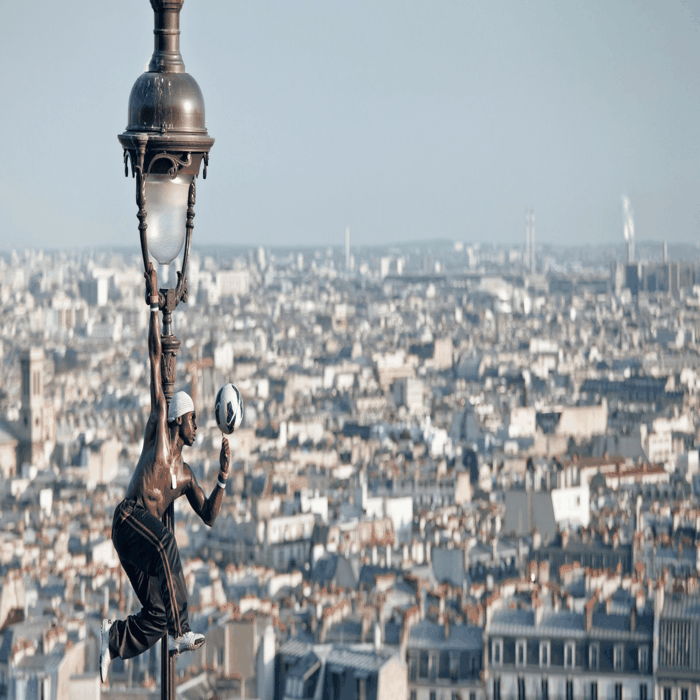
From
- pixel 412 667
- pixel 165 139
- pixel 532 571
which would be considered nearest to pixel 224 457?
pixel 165 139

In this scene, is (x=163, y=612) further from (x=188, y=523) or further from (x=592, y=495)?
(x=592, y=495)

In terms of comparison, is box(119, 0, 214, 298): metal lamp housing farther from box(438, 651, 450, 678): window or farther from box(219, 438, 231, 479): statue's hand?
box(438, 651, 450, 678): window

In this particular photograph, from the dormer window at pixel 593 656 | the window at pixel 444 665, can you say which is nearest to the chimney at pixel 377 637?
the window at pixel 444 665

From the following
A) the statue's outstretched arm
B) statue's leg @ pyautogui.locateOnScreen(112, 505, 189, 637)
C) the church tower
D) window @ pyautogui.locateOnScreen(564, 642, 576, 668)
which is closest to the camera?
statue's leg @ pyautogui.locateOnScreen(112, 505, 189, 637)

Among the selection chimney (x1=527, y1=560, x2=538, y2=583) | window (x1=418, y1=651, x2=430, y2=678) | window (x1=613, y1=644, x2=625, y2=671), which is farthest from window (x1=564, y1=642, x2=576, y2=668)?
chimney (x1=527, y1=560, x2=538, y2=583)

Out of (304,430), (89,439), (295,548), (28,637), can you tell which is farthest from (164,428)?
(304,430)

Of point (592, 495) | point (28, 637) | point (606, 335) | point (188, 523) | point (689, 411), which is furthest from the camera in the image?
point (606, 335)

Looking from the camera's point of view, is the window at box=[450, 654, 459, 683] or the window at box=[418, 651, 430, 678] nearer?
the window at box=[418, 651, 430, 678]
